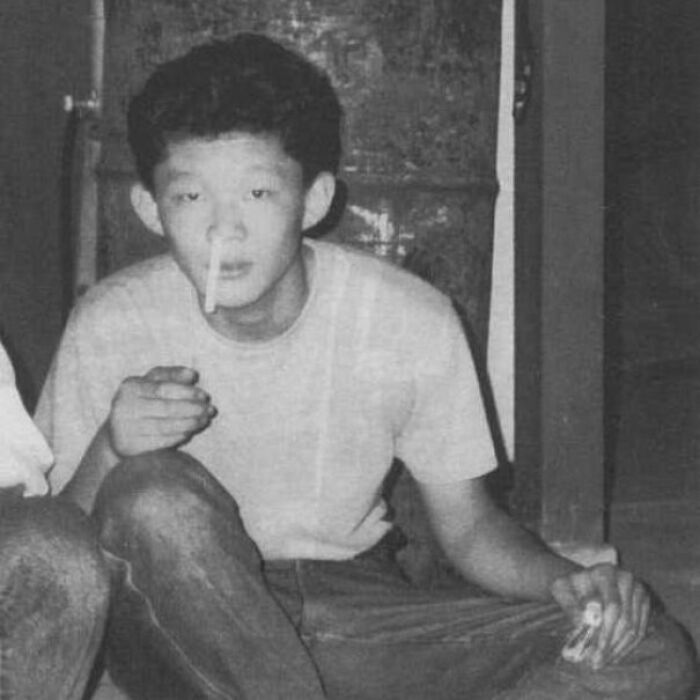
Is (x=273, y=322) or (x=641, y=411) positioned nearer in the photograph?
Result: (x=273, y=322)

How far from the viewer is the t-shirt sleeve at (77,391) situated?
2131mm

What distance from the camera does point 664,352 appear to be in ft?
24.8

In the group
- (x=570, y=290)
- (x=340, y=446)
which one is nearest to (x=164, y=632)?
(x=340, y=446)

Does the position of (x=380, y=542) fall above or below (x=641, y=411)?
above

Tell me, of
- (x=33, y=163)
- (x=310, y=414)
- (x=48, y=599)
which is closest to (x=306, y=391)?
(x=310, y=414)

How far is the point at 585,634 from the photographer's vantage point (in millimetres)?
1998

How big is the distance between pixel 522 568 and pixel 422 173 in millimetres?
974

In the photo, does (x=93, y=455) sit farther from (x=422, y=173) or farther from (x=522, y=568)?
(x=422, y=173)

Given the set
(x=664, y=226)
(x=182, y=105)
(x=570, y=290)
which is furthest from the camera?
(x=664, y=226)

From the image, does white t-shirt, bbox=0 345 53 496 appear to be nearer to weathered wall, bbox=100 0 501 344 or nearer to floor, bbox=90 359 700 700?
floor, bbox=90 359 700 700

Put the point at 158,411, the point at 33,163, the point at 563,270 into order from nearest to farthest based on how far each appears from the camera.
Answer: the point at 158,411 < the point at 563,270 < the point at 33,163

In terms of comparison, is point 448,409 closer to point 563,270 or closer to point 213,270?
point 213,270

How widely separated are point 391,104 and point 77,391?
39.2 inches

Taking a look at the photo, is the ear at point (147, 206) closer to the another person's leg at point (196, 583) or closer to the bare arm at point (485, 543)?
the another person's leg at point (196, 583)
